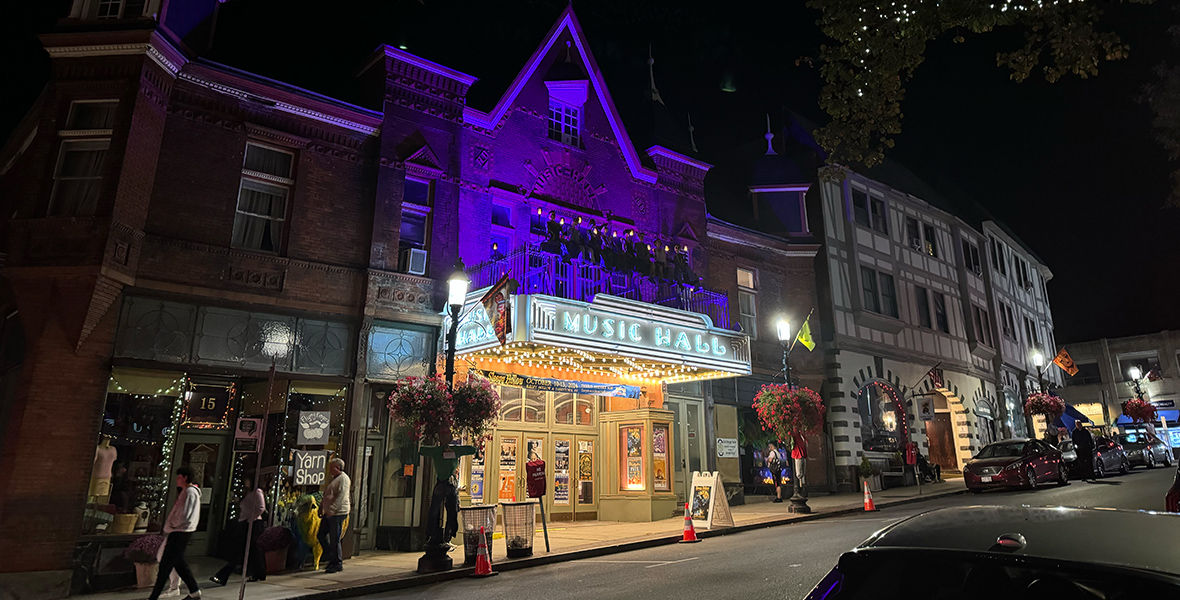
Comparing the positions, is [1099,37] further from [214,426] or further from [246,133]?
[214,426]

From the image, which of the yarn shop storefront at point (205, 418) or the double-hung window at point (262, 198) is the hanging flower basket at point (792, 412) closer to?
the yarn shop storefront at point (205, 418)

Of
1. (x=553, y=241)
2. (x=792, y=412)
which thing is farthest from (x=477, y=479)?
(x=792, y=412)

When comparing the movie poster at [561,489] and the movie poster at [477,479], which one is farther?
the movie poster at [561,489]

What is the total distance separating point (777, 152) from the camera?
30797 mm

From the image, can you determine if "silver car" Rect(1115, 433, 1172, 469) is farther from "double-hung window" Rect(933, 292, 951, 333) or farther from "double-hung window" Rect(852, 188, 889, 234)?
"double-hung window" Rect(852, 188, 889, 234)

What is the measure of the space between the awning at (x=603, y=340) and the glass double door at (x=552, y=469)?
1.96 meters

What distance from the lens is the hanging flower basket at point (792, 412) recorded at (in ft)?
64.2

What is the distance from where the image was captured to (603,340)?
52.4ft

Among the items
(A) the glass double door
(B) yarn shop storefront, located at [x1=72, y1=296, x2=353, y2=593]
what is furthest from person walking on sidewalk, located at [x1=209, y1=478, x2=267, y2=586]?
(A) the glass double door

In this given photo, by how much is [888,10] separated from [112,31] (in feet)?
46.5

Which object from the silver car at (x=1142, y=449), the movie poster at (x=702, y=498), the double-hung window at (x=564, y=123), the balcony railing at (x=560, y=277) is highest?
the double-hung window at (x=564, y=123)

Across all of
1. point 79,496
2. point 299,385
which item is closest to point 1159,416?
point 299,385

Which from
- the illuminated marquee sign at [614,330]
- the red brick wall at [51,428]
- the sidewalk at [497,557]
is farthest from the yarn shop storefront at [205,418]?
the illuminated marquee sign at [614,330]

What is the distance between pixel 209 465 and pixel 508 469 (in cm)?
696
